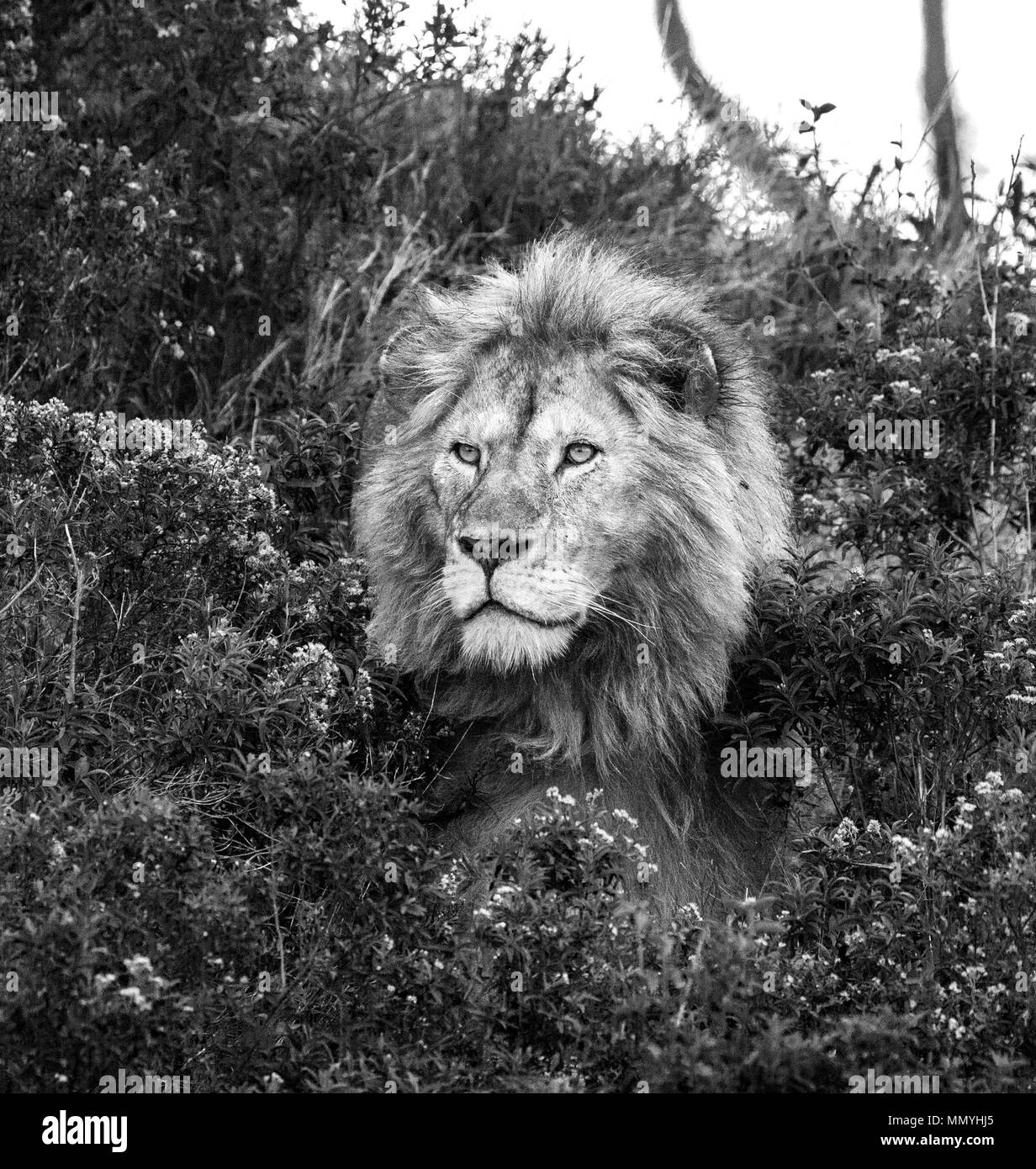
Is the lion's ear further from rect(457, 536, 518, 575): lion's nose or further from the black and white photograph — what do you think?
rect(457, 536, 518, 575): lion's nose

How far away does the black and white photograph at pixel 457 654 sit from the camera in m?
3.91

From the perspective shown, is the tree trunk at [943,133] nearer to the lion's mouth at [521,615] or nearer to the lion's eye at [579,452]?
the lion's eye at [579,452]

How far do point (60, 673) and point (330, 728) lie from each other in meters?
0.91

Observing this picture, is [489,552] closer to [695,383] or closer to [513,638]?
[513,638]

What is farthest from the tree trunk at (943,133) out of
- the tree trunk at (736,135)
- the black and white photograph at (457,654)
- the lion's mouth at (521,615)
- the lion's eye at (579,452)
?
the lion's mouth at (521,615)

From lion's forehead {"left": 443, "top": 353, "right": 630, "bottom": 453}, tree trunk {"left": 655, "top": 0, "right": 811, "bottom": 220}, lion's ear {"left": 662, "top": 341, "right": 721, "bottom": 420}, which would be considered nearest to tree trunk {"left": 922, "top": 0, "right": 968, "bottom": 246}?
tree trunk {"left": 655, "top": 0, "right": 811, "bottom": 220}

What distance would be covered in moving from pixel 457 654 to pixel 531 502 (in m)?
0.65

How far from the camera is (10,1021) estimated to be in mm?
3637

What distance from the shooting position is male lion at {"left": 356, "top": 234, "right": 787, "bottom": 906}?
15.8ft

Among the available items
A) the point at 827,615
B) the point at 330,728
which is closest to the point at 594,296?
the point at 827,615

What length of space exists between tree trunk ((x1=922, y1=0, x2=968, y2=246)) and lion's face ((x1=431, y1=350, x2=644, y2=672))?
5518mm

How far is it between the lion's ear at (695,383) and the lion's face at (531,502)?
0.21 m

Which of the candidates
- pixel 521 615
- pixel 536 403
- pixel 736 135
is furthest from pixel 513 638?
pixel 736 135

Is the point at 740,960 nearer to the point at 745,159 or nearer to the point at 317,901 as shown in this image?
the point at 317,901
